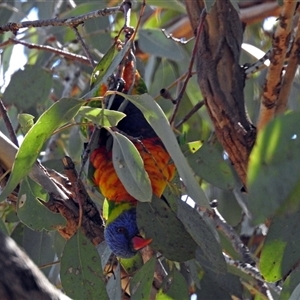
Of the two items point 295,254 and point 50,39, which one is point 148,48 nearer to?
point 50,39

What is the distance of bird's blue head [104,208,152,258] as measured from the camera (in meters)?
1.29

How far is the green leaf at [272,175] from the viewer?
0.61 metres

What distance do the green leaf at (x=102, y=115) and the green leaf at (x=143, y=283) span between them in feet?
0.83

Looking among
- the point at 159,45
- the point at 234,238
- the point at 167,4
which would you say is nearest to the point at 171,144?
the point at 234,238

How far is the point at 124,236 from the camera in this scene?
136 centimetres

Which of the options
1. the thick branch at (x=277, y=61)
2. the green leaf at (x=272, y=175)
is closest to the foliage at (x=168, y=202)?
the green leaf at (x=272, y=175)

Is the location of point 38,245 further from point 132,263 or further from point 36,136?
point 36,136

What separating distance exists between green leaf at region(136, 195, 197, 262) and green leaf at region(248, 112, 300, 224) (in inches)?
18.9

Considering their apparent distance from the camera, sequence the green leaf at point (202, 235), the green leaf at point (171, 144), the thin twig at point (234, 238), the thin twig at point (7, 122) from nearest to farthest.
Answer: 1. the green leaf at point (171, 144)
2. the green leaf at point (202, 235)
3. the thin twig at point (7, 122)
4. the thin twig at point (234, 238)

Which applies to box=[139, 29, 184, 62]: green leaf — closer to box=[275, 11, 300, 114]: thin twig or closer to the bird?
the bird

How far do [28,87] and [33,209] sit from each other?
28.8 inches

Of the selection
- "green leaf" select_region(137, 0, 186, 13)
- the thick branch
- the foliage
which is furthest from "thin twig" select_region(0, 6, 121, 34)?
"green leaf" select_region(137, 0, 186, 13)

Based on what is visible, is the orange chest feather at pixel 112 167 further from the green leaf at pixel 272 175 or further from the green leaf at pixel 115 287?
the green leaf at pixel 272 175

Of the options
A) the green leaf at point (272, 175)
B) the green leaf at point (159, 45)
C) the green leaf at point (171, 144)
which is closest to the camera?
the green leaf at point (272, 175)
